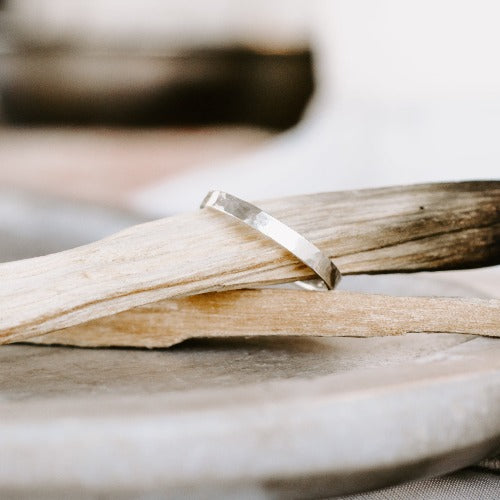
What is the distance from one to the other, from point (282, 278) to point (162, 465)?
0.11 m

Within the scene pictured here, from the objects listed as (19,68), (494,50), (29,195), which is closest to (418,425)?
(29,195)

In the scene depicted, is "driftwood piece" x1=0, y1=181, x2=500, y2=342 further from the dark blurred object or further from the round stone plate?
the dark blurred object

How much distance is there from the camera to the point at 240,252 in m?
0.25

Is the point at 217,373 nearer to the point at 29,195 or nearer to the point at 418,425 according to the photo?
the point at 418,425

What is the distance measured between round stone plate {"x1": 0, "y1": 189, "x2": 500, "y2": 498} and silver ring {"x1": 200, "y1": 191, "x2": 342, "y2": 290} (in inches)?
2.0

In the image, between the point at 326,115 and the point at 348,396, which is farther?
the point at 326,115

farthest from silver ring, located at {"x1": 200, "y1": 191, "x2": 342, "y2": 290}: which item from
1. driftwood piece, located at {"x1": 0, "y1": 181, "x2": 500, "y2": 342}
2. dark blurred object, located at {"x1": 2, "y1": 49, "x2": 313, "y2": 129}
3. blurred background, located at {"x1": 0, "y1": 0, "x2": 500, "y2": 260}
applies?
dark blurred object, located at {"x1": 2, "y1": 49, "x2": 313, "y2": 129}

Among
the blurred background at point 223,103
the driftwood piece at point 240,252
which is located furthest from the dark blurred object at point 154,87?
the driftwood piece at point 240,252

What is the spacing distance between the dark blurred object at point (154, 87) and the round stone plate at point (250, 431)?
165cm

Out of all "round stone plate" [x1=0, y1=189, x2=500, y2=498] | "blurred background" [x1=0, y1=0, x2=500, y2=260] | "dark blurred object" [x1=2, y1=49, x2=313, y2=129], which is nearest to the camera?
"round stone plate" [x1=0, y1=189, x2=500, y2=498]

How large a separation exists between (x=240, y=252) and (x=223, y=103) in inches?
67.4

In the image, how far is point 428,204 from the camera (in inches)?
10.3

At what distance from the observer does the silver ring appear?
0.80 feet

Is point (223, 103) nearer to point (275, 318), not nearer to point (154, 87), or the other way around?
point (154, 87)
